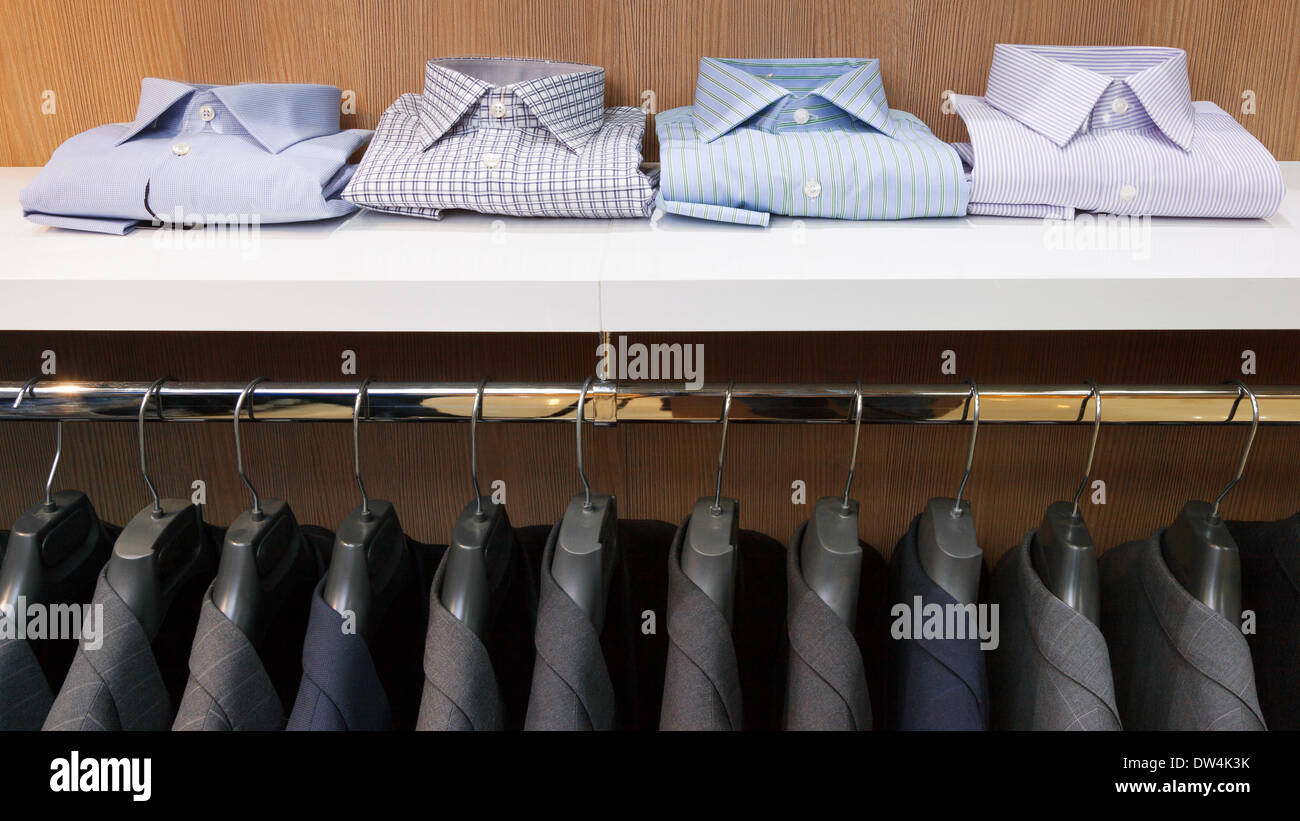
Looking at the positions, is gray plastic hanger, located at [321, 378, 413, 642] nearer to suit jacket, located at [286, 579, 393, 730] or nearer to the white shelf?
suit jacket, located at [286, 579, 393, 730]

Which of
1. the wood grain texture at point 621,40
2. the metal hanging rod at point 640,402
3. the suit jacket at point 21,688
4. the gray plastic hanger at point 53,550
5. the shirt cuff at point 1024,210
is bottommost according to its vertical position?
the suit jacket at point 21,688

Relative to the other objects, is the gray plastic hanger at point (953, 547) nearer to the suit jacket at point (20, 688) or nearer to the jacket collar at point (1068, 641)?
the jacket collar at point (1068, 641)

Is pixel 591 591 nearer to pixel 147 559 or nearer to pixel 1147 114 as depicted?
pixel 147 559

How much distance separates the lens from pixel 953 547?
0.70 m

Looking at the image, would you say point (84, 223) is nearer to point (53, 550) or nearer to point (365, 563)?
point (53, 550)

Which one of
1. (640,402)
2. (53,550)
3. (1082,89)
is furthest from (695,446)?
(53,550)

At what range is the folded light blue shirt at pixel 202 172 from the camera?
75cm

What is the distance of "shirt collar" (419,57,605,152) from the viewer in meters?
0.81

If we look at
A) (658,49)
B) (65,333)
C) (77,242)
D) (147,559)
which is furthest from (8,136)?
(658,49)

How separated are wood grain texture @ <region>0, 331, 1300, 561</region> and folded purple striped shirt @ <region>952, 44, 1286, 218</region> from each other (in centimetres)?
23

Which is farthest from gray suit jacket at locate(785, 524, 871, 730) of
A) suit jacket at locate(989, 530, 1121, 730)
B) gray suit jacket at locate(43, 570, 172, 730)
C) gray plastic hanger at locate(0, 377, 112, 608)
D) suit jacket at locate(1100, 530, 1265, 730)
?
gray plastic hanger at locate(0, 377, 112, 608)

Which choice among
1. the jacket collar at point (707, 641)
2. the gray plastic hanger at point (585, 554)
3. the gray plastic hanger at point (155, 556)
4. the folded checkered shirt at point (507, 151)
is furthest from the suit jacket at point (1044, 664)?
the gray plastic hanger at point (155, 556)

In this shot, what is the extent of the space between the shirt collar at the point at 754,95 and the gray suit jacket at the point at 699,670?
0.43m

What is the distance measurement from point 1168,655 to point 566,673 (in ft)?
1.51
